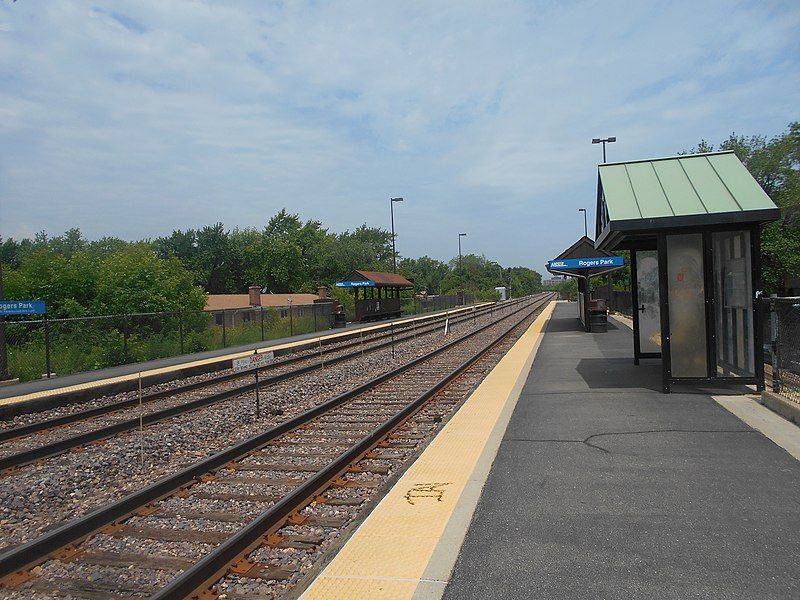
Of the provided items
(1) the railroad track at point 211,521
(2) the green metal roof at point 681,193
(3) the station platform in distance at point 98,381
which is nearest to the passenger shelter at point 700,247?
(2) the green metal roof at point 681,193

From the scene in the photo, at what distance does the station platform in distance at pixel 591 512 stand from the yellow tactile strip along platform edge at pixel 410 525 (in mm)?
15

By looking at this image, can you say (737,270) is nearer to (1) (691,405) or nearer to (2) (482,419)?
(1) (691,405)

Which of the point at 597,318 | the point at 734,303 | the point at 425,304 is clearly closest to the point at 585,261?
the point at 597,318

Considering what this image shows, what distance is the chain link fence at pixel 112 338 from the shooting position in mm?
18047

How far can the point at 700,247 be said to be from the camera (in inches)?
426

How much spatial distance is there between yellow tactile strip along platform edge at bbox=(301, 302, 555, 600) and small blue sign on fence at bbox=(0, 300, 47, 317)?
42.8 ft

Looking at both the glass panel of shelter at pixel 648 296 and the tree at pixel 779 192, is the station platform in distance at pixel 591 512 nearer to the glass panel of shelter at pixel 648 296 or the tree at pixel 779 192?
the glass panel of shelter at pixel 648 296

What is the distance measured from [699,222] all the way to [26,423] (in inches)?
487

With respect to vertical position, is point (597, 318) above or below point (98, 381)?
above

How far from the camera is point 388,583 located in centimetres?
408

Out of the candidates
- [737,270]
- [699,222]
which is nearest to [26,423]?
[699,222]

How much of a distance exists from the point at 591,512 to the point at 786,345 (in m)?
5.72

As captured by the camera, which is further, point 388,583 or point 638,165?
point 638,165

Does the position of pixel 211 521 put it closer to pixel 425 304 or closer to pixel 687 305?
pixel 687 305
